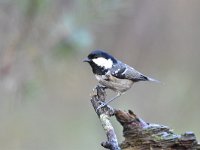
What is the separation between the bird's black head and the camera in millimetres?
3172

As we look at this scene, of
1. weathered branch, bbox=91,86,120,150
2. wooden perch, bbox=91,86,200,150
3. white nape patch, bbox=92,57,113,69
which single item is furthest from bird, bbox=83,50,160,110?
wooden perch, bbox=91,86,200,150

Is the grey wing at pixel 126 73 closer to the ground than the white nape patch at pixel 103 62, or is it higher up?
higher up

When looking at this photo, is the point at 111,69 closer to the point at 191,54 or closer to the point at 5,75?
the point at 5,75

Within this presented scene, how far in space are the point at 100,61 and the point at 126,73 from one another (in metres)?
0.37

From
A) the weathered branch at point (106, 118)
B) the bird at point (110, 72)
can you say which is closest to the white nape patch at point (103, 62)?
the bird at point (110, 72)

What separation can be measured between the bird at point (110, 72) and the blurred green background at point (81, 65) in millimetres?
1831

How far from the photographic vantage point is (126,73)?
11.7 feet

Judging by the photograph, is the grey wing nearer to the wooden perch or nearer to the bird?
the bird

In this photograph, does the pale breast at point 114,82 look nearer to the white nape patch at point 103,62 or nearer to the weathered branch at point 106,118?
the white nape patch at point 103,62

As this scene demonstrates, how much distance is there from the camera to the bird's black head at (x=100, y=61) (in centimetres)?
317

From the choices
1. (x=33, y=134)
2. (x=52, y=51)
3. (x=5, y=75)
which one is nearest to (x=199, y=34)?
(x=33, y=134)

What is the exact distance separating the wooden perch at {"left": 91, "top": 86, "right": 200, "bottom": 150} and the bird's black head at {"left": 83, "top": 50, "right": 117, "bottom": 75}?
793 mm

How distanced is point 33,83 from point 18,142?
6.52 feet

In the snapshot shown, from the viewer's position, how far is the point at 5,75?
5273 millimetres
